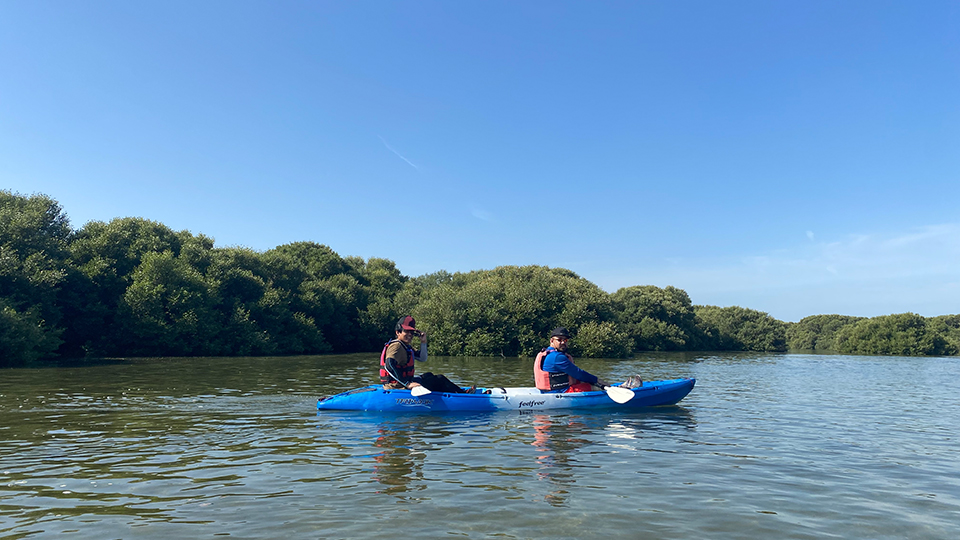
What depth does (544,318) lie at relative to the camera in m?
46.1

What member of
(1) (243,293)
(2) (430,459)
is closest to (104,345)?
(1) (243,293)

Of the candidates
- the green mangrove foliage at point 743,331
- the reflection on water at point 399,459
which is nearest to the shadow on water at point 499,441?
the reflection on water at point 399,459

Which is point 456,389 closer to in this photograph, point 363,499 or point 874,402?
point 363,499

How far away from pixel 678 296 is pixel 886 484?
232 feet

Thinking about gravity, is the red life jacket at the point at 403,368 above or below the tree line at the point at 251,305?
below

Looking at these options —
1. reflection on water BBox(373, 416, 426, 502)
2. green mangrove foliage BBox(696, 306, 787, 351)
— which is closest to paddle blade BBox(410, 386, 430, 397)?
reflection on water BBox(373, 416, 426, 502)

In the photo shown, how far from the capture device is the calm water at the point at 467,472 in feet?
19.3

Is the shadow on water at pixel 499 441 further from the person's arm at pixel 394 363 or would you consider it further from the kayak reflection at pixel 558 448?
the person's arm at pixel 394 363

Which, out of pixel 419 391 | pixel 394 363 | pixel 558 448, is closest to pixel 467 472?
pixel 558 448

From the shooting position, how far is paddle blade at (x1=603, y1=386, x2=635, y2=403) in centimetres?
1390

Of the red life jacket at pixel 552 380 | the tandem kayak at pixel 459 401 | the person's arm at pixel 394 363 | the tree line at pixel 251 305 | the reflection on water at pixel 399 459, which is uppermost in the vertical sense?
the tree line at pixel 251 305

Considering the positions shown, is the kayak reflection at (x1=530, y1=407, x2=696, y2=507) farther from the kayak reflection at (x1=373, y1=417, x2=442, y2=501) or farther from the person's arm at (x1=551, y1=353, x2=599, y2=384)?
the kayak reflection at (x1=373, y1=417, x2=442, y2=501)

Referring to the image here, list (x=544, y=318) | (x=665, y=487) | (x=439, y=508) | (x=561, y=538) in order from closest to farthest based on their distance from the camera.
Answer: (x=561, y=538) < (x=439, y=508) < (x=665, y=487) < (x=544, y=318)

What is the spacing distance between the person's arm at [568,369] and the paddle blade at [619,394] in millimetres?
417
